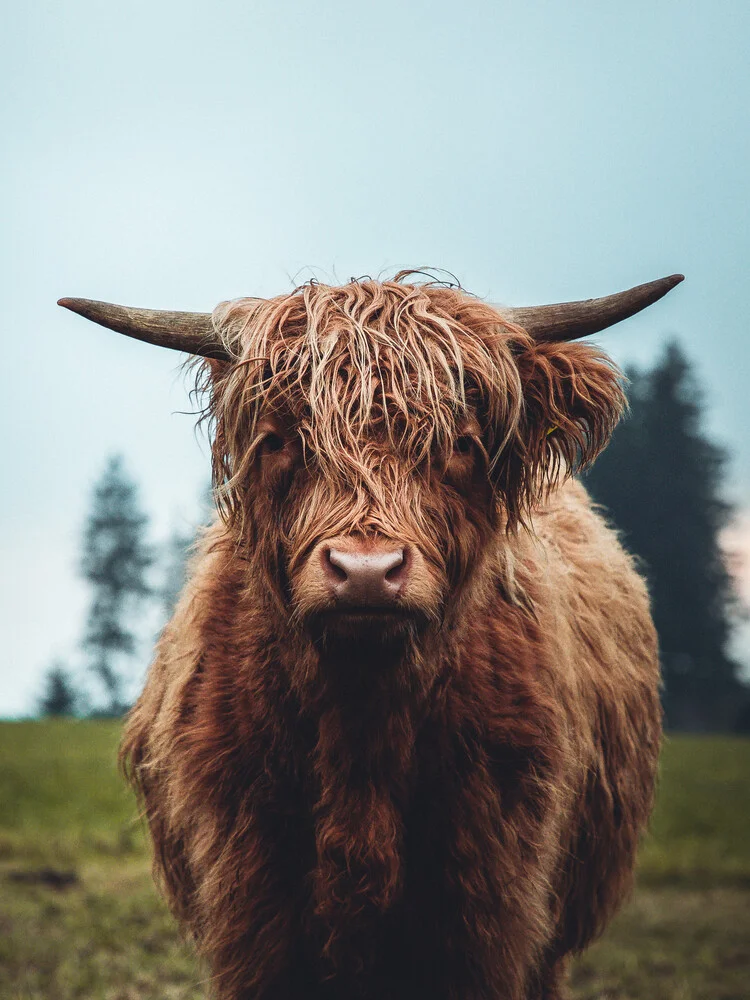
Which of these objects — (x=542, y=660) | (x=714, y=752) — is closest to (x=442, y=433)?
(x=542, y=660)

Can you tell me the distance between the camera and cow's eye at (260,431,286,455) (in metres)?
3.05

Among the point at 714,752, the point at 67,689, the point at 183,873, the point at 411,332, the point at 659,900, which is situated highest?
the point at 411,332

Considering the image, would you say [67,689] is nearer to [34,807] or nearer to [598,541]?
[34,807]

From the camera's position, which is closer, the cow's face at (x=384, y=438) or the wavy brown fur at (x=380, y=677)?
the cow's face at (x=384, y=438)

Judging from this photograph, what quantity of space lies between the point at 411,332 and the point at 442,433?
0.35 m

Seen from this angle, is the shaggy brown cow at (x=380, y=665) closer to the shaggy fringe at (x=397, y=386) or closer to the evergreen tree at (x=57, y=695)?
the shaggy fringe at (x=397, y=386)

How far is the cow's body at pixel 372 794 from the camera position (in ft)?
10.1

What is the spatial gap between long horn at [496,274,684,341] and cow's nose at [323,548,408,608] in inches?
44.3

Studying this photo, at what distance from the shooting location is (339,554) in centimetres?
255

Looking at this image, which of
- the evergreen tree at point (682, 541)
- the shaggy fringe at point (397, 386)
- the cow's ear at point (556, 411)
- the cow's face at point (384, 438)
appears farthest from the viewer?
the evergreen tree at point (682, 541)

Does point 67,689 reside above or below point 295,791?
below

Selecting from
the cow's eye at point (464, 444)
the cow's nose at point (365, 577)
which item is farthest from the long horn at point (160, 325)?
the cow's nose at point (365, 577)

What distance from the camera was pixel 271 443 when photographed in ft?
10.1

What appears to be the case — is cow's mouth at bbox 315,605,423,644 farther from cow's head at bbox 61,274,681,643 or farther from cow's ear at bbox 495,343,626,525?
cow's ear at bbox 495,343,626,525
